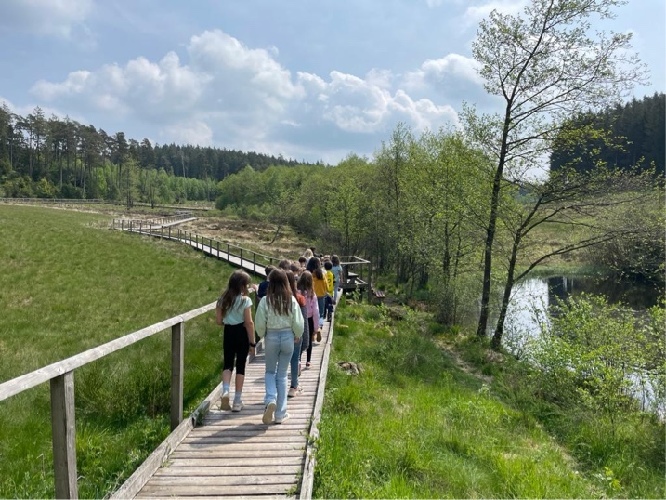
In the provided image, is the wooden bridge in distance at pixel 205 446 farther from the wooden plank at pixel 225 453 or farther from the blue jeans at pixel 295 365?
the blue jeans at pixel 295 365

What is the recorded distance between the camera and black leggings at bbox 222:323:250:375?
579 cm

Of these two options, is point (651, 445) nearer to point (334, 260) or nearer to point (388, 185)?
point (334, 260)

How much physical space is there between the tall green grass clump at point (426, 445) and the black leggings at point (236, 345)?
1.36 m

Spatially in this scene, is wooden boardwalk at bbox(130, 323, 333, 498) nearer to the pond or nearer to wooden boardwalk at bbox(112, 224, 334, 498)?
wooden boardwalk at bbox(112, 224, 334, 498)

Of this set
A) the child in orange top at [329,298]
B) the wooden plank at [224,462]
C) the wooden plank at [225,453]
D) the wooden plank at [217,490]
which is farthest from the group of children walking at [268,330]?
the child in orange top at [329,298]

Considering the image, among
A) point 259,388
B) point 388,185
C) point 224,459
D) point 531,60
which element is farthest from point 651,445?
point 388,185

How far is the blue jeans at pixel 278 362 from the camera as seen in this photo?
17.9 ft

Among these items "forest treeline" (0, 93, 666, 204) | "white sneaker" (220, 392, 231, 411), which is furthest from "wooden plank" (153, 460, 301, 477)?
"forest treeline" (0, 93, 666, 204)

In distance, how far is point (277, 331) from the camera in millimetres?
5438

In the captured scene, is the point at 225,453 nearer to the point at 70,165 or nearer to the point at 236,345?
the point at 236,345

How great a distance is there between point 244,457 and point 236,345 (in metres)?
1.54

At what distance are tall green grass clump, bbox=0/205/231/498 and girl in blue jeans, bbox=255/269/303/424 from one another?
136cm

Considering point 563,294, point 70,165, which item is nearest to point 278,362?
point 563,294

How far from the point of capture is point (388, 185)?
33.1 m
